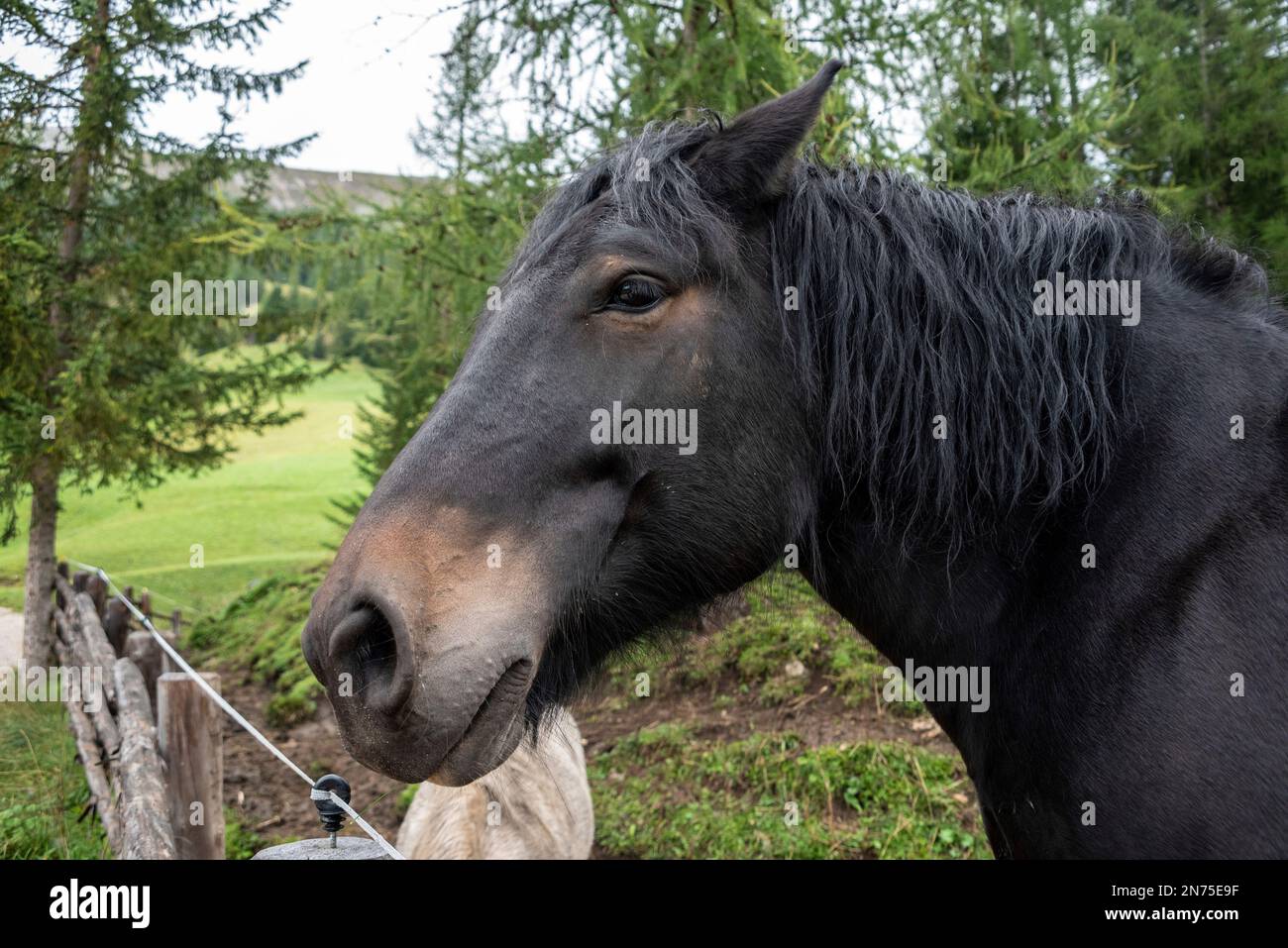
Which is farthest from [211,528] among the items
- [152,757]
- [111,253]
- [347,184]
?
[152,757]

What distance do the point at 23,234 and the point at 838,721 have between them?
767 centimetres

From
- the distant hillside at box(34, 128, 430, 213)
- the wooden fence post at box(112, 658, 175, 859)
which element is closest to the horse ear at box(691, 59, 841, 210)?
the wooden fence post at box(112, 658, 175, 859)

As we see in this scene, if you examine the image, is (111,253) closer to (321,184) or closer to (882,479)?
(321,184)

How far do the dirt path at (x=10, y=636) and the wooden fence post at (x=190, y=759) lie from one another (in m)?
4.55

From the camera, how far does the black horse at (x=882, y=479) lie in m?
1.71

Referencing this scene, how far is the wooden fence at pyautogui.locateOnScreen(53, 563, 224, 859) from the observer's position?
3.99 metres

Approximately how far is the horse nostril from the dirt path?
783 cm

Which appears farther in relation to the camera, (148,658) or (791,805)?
(148,658)

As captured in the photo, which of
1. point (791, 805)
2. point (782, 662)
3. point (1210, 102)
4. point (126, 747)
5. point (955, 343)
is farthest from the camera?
point (1210, 102)

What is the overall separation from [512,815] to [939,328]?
4.14 meters

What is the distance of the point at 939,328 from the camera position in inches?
82.8

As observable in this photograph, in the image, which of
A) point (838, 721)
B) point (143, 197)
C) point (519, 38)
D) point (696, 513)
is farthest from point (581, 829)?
point (143, 197)

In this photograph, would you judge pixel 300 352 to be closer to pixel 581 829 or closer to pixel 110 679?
pixel 110 679

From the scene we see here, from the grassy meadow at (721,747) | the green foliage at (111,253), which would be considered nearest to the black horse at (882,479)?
the grassy meadow at (721,747)
